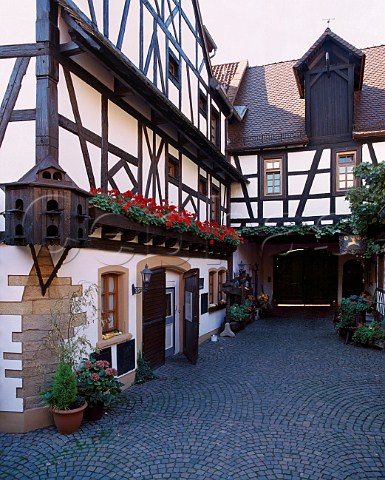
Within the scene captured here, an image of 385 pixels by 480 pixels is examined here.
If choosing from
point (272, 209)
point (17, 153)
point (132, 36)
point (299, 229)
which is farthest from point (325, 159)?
point (17, 153)

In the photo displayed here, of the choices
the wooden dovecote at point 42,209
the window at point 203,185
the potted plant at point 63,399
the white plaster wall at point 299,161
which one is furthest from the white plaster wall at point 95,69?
the white plaster wall at point 299,161

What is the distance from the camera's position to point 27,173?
532 cm

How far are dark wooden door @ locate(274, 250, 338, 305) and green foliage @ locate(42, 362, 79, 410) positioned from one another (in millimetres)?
15454

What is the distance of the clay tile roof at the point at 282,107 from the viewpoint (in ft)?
45.5

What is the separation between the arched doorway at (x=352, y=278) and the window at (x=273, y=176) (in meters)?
6.57

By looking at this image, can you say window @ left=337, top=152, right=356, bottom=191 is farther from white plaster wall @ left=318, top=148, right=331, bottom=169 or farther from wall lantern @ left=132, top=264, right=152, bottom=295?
wall lantern @ left=132, top=264, right=152, bottom=295

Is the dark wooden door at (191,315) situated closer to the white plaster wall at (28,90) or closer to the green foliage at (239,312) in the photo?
the green foliage at (239,312)

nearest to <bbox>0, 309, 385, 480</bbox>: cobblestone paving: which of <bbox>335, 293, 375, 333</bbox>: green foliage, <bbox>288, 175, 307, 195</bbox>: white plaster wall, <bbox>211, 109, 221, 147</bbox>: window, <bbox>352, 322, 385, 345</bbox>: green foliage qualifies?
<bbox>352, 322, 385, 345</bbox>: green foliage

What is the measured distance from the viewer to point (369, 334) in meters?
10.1

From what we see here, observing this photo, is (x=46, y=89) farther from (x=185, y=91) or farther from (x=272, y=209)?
(x=272, y=209)

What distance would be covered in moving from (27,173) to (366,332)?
907 cm

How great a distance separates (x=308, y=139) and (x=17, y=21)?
10.5m

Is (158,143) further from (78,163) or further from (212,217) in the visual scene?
(212,217)

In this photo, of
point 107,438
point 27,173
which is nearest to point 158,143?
point 27,173
